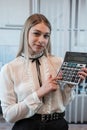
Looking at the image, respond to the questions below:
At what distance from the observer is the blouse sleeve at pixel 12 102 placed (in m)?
0.96

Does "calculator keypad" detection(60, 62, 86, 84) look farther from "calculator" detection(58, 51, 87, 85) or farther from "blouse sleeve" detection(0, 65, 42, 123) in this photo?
"blouse sleeve" detection(0, 65, 42, 123)

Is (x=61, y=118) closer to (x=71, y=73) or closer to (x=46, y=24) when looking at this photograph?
(x=71, y=73)

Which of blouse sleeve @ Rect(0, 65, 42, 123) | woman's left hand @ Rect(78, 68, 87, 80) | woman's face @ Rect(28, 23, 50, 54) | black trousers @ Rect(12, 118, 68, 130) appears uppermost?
woman's face @ Rect(28, 23, 50, 54)

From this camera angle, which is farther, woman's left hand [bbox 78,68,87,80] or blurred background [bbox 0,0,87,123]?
blurred background [bbox 0,0,87,123]

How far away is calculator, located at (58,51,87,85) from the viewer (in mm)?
988

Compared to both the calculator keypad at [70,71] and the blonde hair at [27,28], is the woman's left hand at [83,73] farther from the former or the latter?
the blonde hair at [27,28]

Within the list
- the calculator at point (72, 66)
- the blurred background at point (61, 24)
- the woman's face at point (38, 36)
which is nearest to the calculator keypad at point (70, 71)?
the calculator at point (72, 66)

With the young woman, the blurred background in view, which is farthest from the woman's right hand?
the blurred background

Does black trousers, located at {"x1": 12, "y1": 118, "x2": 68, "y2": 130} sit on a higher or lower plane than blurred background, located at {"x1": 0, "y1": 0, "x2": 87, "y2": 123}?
lower

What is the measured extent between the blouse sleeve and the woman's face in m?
0.15

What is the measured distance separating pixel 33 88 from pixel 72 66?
20cm

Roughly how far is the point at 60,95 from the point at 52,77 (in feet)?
0.31

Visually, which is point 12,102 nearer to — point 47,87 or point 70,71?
point 47,87

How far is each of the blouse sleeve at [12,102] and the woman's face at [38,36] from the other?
0.15 meters
